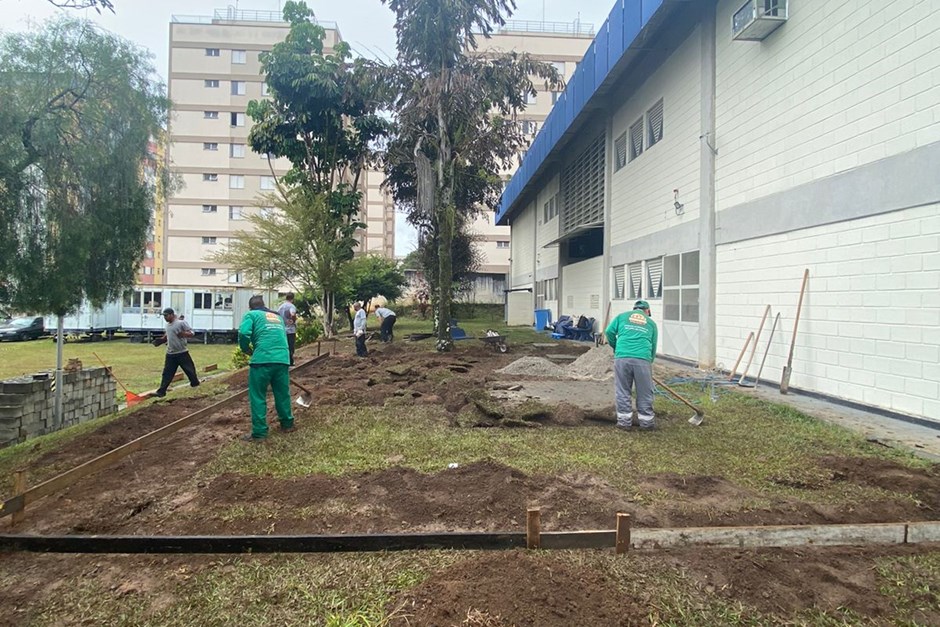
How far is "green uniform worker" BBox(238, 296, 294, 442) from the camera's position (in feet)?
19.8

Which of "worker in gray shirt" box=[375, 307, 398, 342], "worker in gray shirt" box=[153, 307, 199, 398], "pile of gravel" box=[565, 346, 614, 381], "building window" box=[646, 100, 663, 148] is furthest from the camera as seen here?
"worker in gray shirt" box=[375, 307, 398, 342]

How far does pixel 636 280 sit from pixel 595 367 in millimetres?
5052

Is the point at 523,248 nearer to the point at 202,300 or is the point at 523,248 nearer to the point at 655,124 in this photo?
the point at 202,300

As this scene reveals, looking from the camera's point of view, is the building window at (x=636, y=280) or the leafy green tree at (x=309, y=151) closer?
the building window at (x=636, y=280)

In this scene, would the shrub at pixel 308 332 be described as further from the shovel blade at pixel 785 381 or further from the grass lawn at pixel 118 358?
the shovel blade at pixel 785 381

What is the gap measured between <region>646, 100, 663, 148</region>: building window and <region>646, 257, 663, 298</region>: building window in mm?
3054

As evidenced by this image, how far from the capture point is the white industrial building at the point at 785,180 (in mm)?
6422

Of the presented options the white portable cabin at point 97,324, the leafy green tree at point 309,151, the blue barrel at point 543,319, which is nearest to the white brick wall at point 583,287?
the blue barrel at point 543,319

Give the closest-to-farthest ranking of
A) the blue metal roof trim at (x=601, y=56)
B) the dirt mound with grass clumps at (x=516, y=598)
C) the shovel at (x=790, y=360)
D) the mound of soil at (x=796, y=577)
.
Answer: the dirt mound with grass clumps at (x=516, y=598), the mound of soil at (x=796, y=577), the shovel at (x=790, y=360), the blue metal roof trim at (x=601, y=56)

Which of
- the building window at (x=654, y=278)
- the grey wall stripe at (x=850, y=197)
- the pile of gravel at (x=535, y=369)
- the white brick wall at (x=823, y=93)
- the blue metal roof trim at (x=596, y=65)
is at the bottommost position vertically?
the pile of gravel at (x=535, y=369)

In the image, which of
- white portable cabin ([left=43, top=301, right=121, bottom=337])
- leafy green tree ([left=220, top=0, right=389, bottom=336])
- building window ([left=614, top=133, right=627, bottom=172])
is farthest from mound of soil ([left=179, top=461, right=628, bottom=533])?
white portable cabin ([left=43, top=301, right=121, bottom=337])

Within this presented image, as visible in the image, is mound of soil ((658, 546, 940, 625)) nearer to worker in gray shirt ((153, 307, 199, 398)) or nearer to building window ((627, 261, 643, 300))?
worker in gray shirt ((153, 307, 199, 398))

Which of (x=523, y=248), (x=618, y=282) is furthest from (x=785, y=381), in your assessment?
(x=523, y=248)

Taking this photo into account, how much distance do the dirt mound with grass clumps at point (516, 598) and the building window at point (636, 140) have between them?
540 inches
